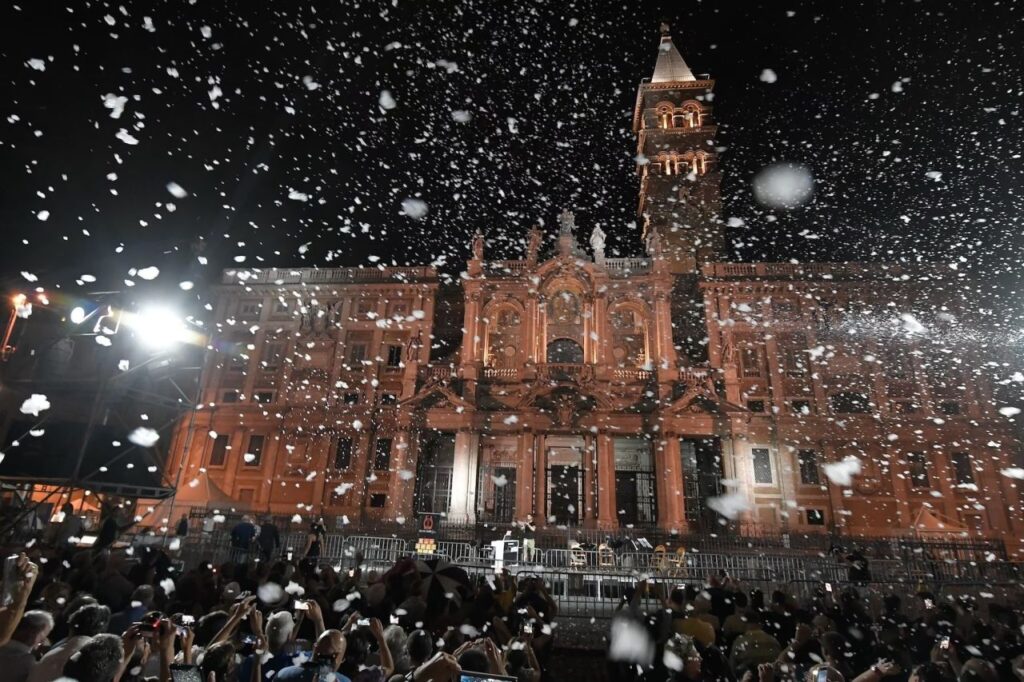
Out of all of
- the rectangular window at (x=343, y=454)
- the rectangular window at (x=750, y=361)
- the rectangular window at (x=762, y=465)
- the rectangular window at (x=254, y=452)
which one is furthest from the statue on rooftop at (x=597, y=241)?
the rectangular window at (x=254, y=452)

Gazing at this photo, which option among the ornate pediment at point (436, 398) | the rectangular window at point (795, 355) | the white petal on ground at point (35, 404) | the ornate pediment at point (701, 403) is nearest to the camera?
the white petal on ground at point (35, 404)

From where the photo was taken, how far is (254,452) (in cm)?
3256

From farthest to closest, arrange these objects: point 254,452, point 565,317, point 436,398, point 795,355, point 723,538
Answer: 1. point 565,317
2. point 254,452
3. point 795,355
4. point 436,398
5. point 723,538

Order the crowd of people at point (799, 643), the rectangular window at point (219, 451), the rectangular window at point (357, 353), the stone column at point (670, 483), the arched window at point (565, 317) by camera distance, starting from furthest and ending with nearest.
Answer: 1. the rectangular window at point (357, 353)
2. the arched window at point (565, 317)
3. the rectangular window at point (219, 451)
4. the stone column at point (670, 483)
5. the crowd of people at point (799, 643)

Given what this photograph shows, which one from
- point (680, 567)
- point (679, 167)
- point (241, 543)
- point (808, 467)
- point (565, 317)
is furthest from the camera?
point (679, 167)

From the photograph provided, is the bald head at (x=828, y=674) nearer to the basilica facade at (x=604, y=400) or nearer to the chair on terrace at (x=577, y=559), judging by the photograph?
the chair on terrace at (x=577, y=559)

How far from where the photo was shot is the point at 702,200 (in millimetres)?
39844

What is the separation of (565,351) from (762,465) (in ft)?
41.6

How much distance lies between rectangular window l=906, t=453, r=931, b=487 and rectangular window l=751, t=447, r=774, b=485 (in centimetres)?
711

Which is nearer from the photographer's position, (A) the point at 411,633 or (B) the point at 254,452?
(A) the point at 411,633

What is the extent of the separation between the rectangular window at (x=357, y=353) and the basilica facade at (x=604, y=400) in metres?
0.14

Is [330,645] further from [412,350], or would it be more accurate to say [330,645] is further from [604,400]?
[412,350]

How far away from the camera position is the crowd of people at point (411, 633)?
352 cm

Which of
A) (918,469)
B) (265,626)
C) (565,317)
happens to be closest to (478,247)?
(565,317)
